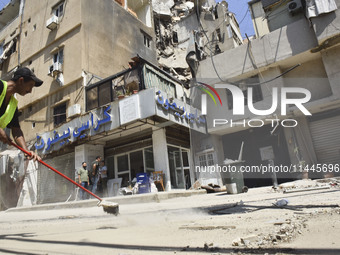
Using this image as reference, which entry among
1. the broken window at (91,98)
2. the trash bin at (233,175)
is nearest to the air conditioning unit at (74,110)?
the broken window at (91,98)

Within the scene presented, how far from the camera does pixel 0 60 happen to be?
2112 cm

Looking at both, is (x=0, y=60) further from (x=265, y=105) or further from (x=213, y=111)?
(x=265, y=105)

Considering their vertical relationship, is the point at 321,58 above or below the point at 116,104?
above

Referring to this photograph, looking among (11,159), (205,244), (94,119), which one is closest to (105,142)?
(94,119)

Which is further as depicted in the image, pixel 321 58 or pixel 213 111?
pixel 213 111

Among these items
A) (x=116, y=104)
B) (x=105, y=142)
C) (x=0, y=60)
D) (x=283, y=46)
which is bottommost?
(x=105, y=142)

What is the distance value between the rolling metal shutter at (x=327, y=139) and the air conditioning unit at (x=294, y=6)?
599 centimetres

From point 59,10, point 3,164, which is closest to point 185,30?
point 59,10

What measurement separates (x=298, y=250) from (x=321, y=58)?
43.8 feet

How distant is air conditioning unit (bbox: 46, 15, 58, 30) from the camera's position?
16.7 m

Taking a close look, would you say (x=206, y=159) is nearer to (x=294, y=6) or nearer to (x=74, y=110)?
(x=74, y=110)

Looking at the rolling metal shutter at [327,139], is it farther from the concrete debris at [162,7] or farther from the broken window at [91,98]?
the concrete debris at [162,7]

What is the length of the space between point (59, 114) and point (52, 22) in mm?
6515

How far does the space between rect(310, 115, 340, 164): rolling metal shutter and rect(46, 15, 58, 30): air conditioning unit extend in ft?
56.9
